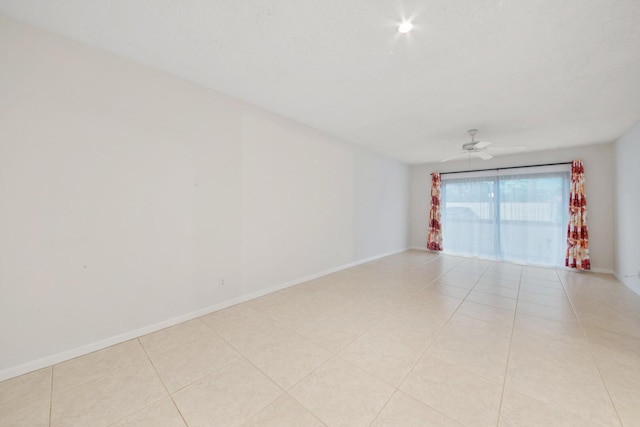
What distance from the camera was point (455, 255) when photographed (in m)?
5.82

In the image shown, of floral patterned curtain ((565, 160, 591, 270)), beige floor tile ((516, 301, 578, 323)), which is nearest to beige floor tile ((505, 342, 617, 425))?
beige floor tile ((516, 301, 578, 323))

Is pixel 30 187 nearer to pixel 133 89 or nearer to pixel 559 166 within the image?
pixel 133 89

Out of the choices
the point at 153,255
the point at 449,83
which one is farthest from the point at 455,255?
the point at 153,255

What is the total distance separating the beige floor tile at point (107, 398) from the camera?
1.28 metres

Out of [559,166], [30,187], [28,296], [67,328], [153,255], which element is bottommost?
[67,328]

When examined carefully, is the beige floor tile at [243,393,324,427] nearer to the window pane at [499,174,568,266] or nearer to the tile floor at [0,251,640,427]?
the tile floor at [0,251,640,427]

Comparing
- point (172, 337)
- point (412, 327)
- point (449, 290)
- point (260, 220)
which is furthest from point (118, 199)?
point (449, 290)

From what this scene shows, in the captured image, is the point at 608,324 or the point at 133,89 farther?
the point at 608,324

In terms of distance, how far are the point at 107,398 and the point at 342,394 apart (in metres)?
1.43

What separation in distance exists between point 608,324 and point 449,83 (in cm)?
291

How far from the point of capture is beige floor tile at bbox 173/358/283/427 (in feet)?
4.21

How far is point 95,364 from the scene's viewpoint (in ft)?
5.64

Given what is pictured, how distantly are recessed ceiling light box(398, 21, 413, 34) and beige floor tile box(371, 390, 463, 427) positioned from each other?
2.46 metres

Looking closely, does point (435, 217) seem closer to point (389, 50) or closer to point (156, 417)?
point (389, 50)
